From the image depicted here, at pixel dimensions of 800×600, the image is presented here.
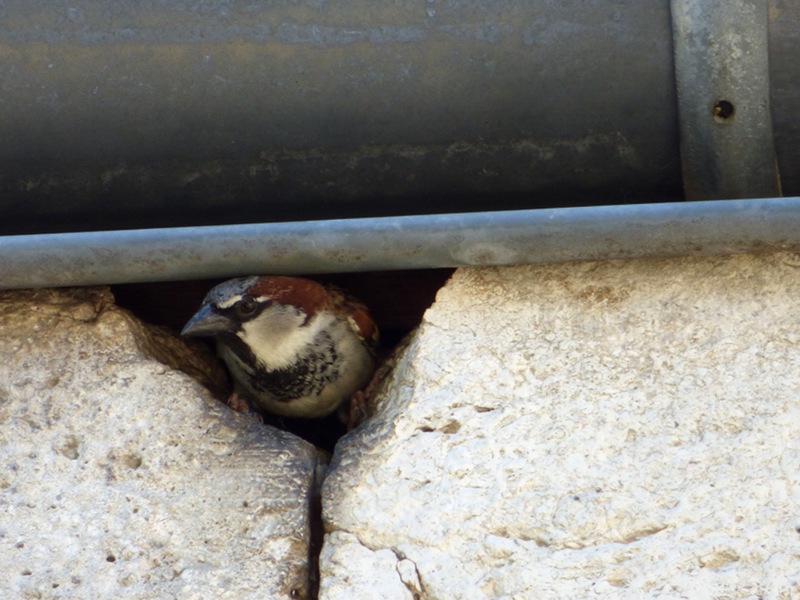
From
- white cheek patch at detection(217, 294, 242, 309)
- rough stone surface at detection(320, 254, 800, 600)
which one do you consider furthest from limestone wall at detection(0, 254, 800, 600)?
white cheek patch at detection(217, 294, 242, 309)

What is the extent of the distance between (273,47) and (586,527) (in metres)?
0.79

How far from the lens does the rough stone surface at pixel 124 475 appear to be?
1.41 m

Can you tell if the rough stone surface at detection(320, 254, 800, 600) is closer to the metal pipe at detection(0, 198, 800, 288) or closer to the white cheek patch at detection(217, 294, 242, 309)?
the metal pipe at detection(0, 198, 800, 288)

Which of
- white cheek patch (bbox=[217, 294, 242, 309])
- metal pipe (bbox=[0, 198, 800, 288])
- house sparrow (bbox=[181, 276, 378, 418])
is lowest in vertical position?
house sparrow (bbox=[181, 276, 378, 418])

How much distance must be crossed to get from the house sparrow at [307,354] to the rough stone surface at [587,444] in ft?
1.77

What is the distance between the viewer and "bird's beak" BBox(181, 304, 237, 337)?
1.84m

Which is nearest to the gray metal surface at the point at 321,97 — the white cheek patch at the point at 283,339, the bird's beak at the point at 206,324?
the bird's beak at the point at 206,324

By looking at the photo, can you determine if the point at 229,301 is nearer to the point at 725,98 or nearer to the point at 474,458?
the point at 474,458

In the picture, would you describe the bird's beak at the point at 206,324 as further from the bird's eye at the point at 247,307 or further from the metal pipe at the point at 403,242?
the metal pipe at the point at 403,242

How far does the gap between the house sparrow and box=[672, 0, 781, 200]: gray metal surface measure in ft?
2.61

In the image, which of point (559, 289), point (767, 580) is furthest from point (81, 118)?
point (767, 580)

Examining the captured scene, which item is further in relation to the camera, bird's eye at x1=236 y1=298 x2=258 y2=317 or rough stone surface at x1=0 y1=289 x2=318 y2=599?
bird's eye at x1=236 y1=298 x2=258 y2=317

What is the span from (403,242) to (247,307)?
23.9 inches

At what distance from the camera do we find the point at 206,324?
186 cm
